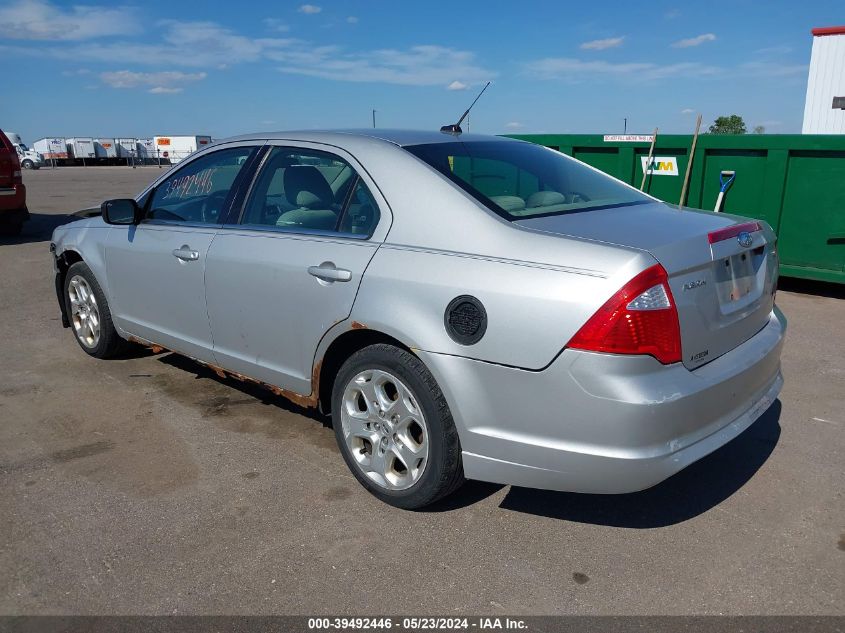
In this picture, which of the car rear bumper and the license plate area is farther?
the license plate area

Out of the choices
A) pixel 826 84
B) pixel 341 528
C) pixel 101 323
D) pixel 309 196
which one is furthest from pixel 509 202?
pixel 826 84

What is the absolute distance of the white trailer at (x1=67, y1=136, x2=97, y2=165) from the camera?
6138 cm

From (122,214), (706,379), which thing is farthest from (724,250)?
(122,214)

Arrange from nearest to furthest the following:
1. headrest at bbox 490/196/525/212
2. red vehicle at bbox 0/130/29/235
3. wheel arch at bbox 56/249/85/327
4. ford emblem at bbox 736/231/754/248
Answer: ford emblem at bbox 736/231/754/248 < headrest at bbox 490/196/525/212 < wheel arch at bbox 56/249/85/327 < red vehicle at bbox 0/130/29/235

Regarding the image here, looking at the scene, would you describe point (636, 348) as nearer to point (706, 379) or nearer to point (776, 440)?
point (706, 379)

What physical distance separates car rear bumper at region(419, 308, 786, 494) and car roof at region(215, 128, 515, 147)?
123 centimetres

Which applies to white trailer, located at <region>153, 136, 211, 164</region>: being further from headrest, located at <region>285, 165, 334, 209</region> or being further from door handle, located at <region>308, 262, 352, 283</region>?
door handle, located at <region>308, 262, 352, 283</region>


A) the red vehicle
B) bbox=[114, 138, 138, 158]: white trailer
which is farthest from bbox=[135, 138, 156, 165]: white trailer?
the red vehicle

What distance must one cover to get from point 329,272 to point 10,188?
1070cm

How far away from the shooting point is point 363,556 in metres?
2.86

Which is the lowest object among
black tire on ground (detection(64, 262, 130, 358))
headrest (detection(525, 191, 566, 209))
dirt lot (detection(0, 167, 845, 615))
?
dirt lot (detection(0, 167, 845, 615))

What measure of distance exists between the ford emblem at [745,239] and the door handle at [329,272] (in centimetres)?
166

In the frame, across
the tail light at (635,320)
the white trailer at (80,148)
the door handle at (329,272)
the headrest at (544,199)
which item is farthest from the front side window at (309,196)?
the white trailer at (80,148)

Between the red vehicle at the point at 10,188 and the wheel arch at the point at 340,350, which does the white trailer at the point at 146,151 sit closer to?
the red vehicle at the point at 10,188
